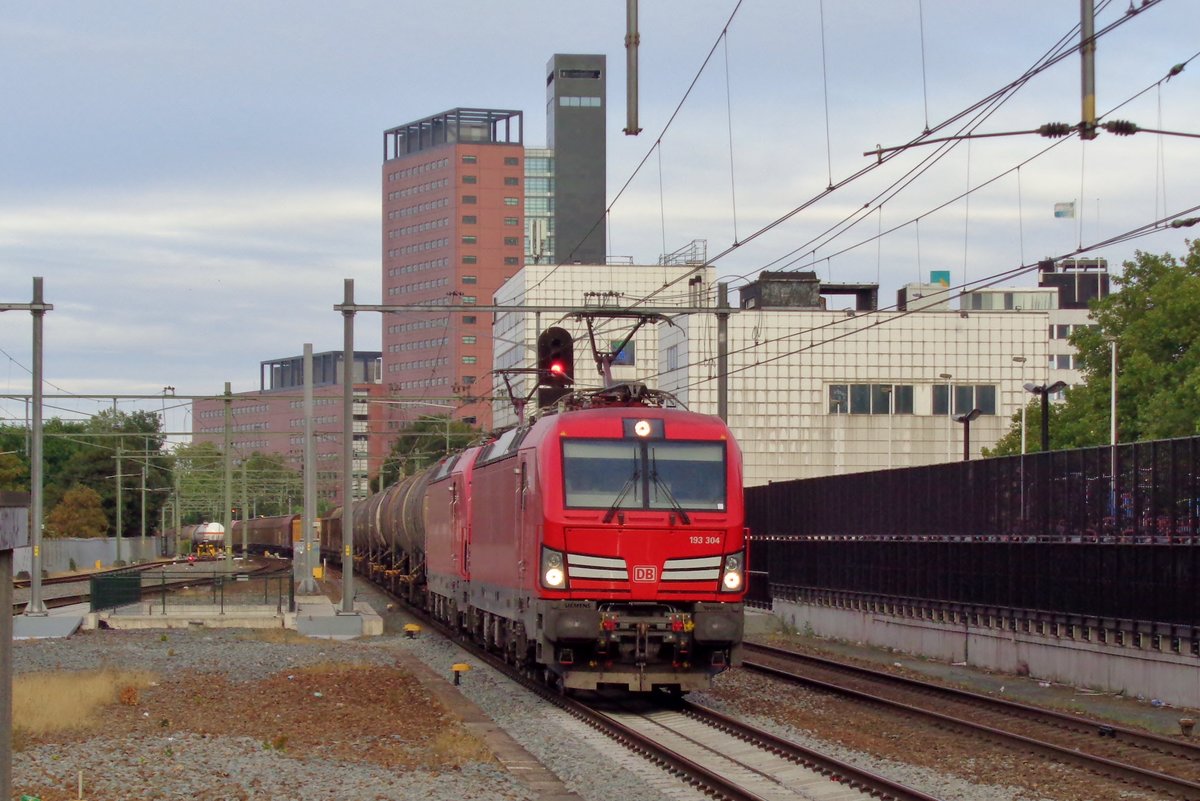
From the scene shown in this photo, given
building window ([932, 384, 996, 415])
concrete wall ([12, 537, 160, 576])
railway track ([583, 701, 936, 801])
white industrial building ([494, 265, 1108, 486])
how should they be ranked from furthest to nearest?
1. concrete wall ([12, 537, 160, 576])
2. building window ([932, 384, 996, 415])
3. white industrial building ([494, 265, 1108, 486])
4. railway track ([583, 701, 936, 801])

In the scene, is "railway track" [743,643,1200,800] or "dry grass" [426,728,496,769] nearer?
→ "railway track" [743,643,1200,800]

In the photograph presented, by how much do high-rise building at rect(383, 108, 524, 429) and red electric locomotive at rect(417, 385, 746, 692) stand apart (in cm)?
13882

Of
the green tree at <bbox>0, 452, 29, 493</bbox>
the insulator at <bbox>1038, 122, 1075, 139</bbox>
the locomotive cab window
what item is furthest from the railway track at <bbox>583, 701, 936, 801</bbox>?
the green tree at <bbox>0, 452, 29, 493</bbox>

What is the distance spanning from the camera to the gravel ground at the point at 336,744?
1266 cm

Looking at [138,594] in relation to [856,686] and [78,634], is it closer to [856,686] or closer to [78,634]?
[78,634]

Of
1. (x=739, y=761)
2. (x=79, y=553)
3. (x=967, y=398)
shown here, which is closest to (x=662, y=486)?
(x=739, y=761)

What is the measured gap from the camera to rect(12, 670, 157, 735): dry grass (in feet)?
54.0

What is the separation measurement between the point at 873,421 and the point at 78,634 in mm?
44842

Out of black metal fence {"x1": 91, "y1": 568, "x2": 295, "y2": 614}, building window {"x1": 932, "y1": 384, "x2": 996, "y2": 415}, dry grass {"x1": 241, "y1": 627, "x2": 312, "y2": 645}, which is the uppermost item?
building window {"x1": 932, "y1": 384, "x2": 996, "y2": 415}

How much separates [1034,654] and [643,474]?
7.66 m

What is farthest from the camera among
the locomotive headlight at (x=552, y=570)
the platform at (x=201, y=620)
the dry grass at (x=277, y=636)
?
the platform at (x=201, y=620)

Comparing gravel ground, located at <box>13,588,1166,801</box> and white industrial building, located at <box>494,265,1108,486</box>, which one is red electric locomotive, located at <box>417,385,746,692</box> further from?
white industrial building, located at <box>494,265,1108,486</box>

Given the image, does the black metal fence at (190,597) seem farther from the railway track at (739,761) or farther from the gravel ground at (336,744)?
the railway track at (739,761)

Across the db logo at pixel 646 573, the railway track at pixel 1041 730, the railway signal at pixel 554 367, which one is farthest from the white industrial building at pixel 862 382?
the db logo at pixel 646 573
